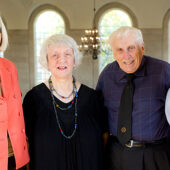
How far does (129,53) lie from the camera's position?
229 cm

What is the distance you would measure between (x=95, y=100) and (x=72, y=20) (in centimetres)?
900

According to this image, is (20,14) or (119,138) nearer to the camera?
(119,138)

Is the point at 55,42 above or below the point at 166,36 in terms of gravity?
below

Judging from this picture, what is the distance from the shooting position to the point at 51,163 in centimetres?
212

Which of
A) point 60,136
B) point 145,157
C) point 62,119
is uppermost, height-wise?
point 62,119

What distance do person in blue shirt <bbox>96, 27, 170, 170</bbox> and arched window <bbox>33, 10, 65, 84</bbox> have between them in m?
9.03

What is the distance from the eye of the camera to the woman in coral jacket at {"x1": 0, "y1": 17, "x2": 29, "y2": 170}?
180 cm

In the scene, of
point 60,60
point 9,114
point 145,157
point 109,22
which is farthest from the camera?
point 109,22

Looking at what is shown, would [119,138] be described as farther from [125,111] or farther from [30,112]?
[30,112]

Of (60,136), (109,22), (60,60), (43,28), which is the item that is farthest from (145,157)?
(43,28)

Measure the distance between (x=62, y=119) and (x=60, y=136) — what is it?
6.4 inches

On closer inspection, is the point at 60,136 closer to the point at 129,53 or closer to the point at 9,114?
the point at 9,114

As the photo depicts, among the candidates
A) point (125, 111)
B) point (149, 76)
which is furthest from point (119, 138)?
point (149, 76)

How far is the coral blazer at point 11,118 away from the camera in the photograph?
5.90 feet
